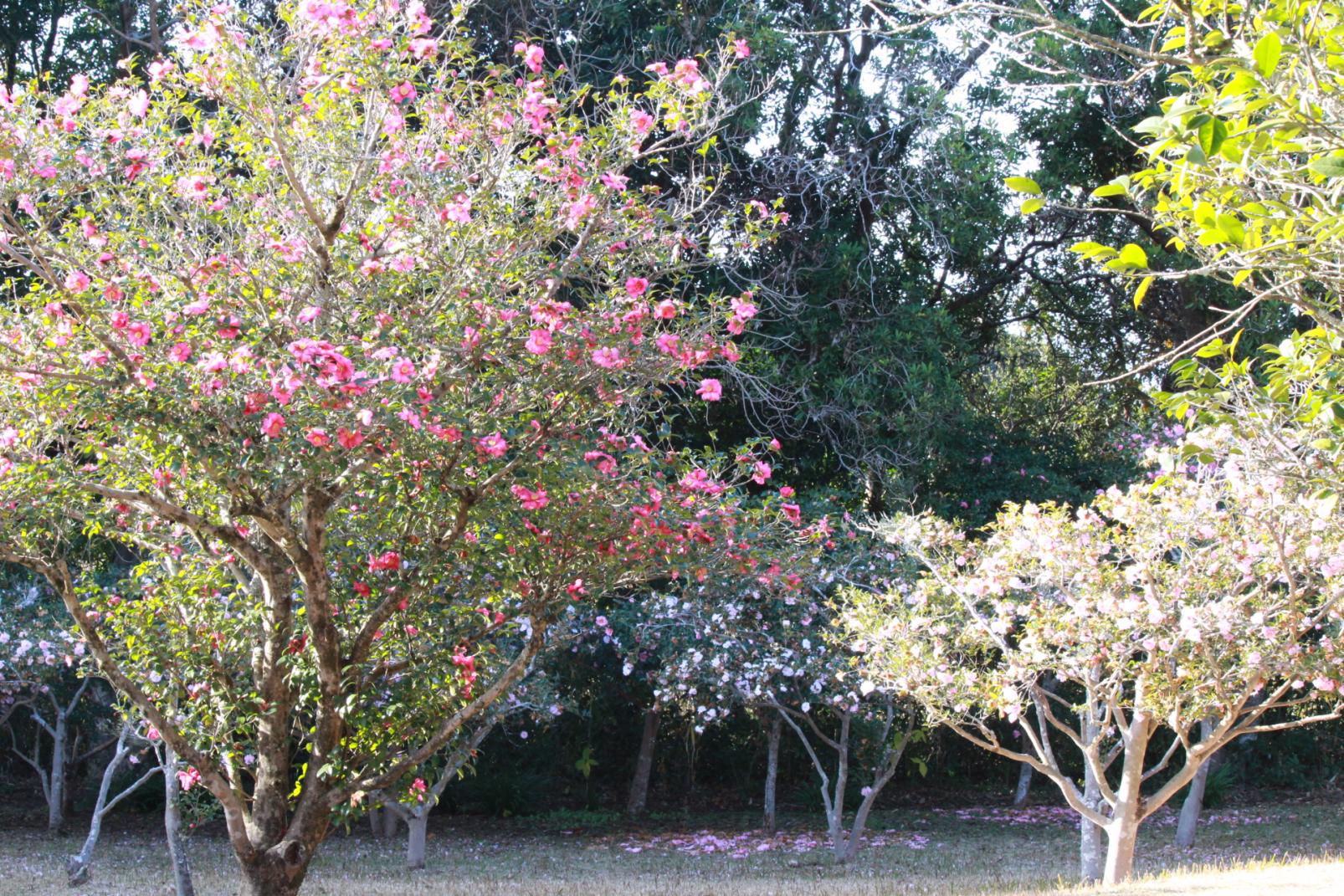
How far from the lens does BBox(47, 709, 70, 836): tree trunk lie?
1089 cm

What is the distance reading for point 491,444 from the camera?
3928 mm

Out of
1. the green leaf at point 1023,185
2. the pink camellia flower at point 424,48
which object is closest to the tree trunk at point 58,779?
the pink camellia flower at point 424,48

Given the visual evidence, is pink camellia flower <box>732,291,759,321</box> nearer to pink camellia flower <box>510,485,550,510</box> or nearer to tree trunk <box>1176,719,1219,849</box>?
pink camellia flower <box>510,485,550,510</box>

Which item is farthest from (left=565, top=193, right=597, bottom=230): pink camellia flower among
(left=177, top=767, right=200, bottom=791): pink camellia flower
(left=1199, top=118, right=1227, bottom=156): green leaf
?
(left=1199, top=118, right=1227, bottom=156): green leaf

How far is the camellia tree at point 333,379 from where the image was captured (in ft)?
12.7

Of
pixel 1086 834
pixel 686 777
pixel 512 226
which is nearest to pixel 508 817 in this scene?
pixel 686 777

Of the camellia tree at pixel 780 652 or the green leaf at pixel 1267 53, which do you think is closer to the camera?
the green leaf at pixel 1267 53

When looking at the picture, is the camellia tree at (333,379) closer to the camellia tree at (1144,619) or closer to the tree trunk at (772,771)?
the camellia tree at (1144,619)

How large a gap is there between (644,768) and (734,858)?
9.57 feet

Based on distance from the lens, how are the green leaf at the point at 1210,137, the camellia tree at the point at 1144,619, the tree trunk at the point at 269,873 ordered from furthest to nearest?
the camellia tree at the point at 1144,619 < the tree trunk at the point at 269,873 < the green leaf at the point at 1210,137

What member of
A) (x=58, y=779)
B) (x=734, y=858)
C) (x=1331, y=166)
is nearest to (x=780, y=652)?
(x=734, y=858)

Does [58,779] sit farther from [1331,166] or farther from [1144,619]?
[1331,166]

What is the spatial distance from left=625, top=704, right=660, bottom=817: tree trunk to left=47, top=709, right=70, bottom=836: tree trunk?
18.3 ft

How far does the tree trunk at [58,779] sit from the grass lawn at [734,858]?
271mm
